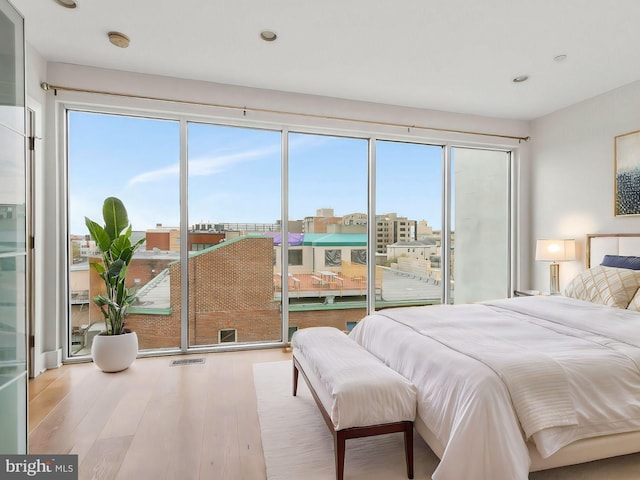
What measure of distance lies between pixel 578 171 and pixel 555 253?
0.98m

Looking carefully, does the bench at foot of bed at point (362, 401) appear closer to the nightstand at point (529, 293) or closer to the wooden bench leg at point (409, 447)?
the wooden bench leg at point (409, 447)

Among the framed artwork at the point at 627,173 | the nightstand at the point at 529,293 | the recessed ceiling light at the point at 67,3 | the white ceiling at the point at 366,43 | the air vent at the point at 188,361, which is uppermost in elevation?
the recessed ceiling light at the point at 67,3

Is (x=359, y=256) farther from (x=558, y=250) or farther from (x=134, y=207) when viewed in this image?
(x=134, y=207)

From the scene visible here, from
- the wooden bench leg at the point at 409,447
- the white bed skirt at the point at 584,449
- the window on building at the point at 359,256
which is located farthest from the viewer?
the window on building at the point at 359,256

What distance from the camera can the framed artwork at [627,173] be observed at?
11.5 feet

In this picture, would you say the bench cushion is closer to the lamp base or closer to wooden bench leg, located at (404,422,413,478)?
wooden bench leg, located at (404,422,413,478)

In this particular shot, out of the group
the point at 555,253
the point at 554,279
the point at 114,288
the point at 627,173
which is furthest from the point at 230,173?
the point at 627,173

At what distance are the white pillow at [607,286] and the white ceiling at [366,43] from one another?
1.83 meters

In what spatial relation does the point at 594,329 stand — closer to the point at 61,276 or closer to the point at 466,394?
the point at 466,394

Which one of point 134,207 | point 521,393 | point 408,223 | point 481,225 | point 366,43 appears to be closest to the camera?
point 521,393

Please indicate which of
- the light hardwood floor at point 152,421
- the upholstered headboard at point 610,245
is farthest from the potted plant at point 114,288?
the upholstered headboard at point 610,245

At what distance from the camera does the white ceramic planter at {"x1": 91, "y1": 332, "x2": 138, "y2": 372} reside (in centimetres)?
321

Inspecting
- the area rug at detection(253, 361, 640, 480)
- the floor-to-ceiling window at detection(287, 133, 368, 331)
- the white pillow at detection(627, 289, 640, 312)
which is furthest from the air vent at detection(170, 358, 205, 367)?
the white pillow at detection(627, 289, 640, 312)

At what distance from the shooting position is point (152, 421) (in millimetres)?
2396
